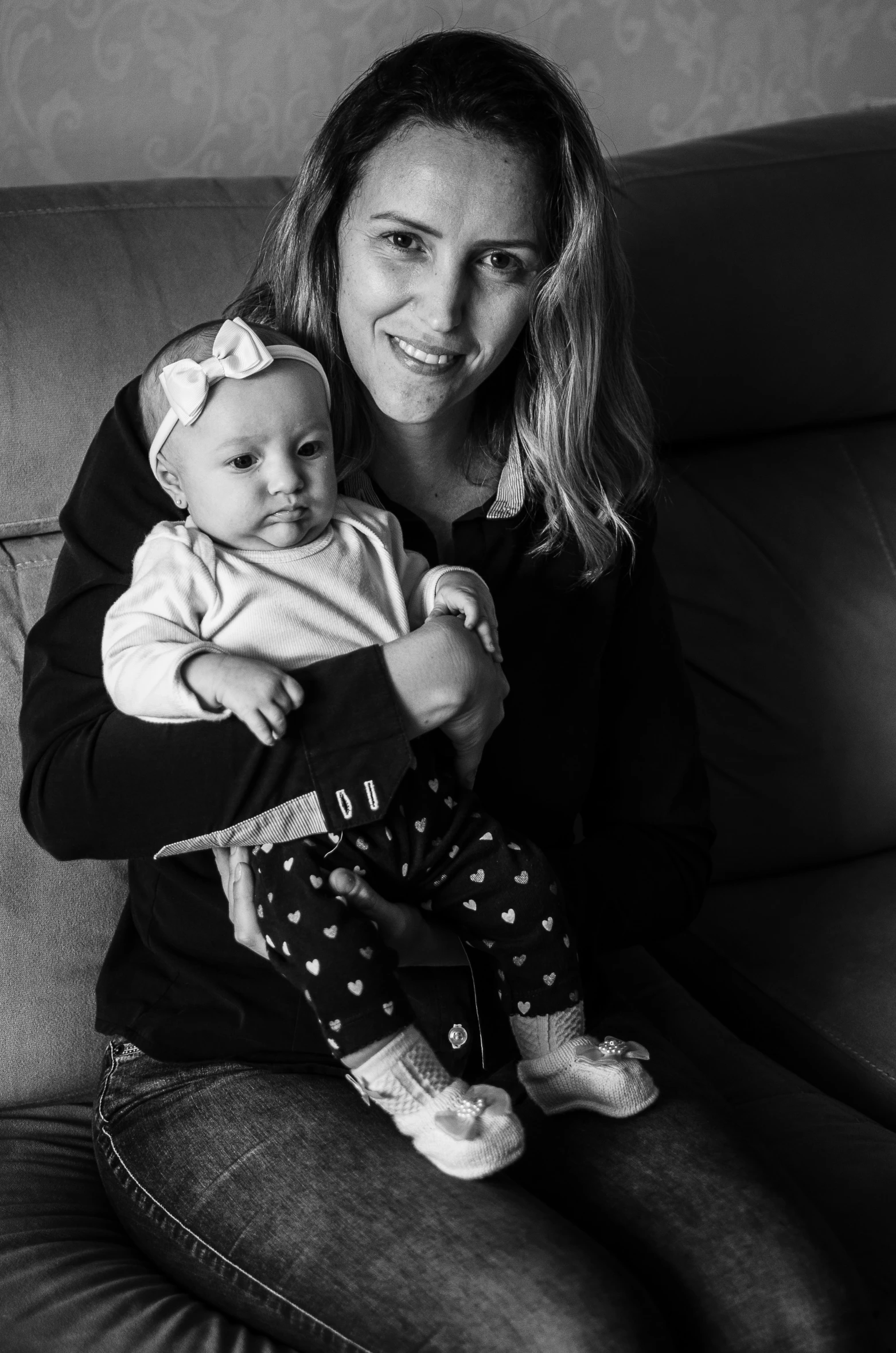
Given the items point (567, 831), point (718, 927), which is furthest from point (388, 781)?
point (718, 927)

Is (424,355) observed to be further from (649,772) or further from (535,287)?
(649,772)

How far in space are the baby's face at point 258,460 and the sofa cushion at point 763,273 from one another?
771 mm

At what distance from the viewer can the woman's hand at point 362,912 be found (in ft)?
3.56

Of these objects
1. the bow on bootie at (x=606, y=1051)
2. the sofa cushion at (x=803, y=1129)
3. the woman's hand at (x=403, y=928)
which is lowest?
the sofa cushion at (x=803, y=1129)

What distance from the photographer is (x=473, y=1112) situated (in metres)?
1.06

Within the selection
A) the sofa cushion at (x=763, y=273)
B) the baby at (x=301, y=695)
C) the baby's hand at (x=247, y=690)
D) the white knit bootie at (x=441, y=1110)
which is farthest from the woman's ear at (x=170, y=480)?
the sofa cushion at (x=763, y=273)

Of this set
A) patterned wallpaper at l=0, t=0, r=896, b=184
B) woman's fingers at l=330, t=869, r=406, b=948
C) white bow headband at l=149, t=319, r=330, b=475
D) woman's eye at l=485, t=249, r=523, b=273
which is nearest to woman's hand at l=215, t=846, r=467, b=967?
woman's fingers at l=330, t=869, r=406, b=948

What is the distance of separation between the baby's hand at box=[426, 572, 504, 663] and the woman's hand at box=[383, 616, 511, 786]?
0.05ft

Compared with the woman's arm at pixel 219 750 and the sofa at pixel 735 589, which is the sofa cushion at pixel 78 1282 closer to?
the sofa at pixel 735 589

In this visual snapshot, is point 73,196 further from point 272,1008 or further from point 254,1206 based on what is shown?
point 254,1206

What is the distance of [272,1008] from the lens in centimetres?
121

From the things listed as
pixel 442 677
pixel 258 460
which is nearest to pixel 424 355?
pixel 258 460

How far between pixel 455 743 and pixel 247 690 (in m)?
0.24

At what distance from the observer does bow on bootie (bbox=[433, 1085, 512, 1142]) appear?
105 cm
